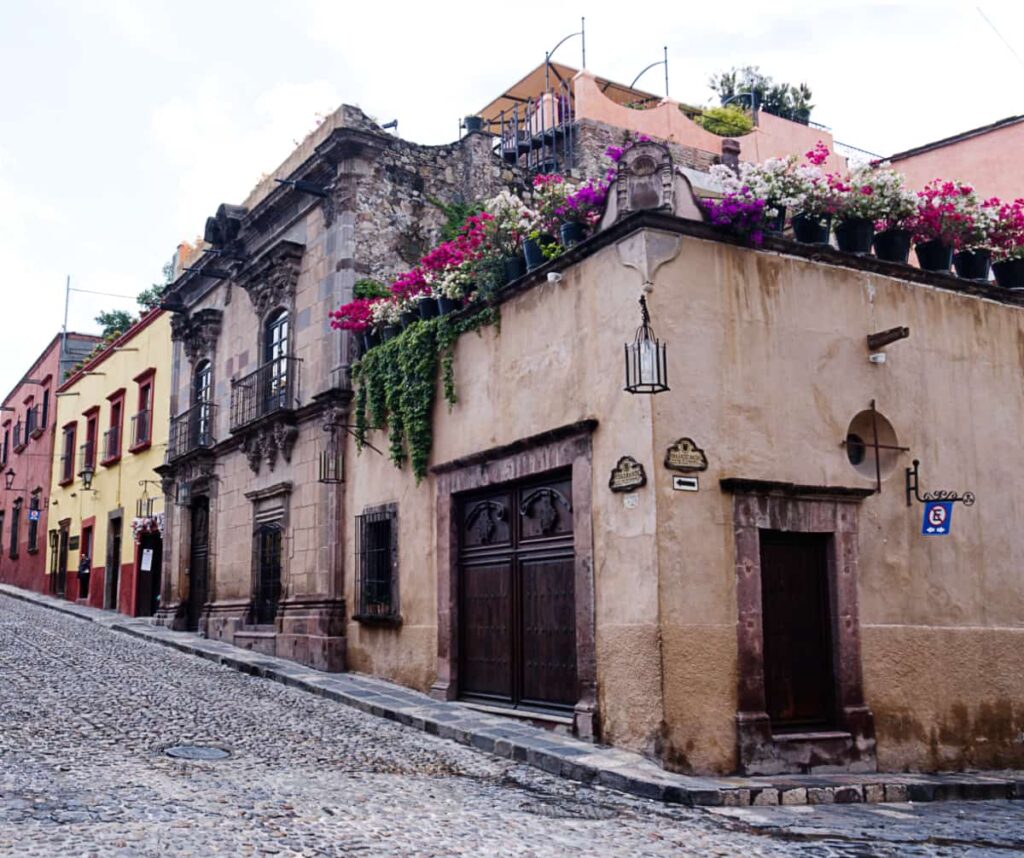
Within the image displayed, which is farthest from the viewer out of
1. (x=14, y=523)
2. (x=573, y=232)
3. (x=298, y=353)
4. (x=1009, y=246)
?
(x=14, y=523)

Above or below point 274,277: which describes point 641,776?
below

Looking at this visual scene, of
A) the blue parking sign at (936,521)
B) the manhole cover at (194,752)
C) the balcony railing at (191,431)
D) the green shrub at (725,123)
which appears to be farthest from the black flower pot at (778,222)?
the green shrub at (725,123)

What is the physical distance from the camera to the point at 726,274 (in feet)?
31.1

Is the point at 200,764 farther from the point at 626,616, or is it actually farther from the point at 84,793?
the point at 626,616

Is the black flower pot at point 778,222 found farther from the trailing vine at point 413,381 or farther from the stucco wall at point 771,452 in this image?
the trailing vine at point 413,381

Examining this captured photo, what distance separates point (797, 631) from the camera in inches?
368

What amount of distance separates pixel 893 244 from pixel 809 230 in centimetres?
107

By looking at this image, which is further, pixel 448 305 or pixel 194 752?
pixel 448 305

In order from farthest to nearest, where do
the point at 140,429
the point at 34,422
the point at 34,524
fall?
the point at 34,422 → the point at 34,524 → the point at 140,429

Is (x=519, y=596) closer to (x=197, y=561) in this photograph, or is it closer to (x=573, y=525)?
(x=573, y=525)

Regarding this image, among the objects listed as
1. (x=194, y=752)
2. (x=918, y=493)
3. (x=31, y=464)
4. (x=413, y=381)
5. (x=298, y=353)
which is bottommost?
(x=194, y=752)

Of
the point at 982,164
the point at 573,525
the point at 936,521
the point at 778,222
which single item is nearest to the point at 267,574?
the point at 573,525

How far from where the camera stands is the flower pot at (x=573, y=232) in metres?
10.2

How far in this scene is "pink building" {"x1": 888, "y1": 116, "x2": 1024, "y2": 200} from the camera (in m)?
16.7
